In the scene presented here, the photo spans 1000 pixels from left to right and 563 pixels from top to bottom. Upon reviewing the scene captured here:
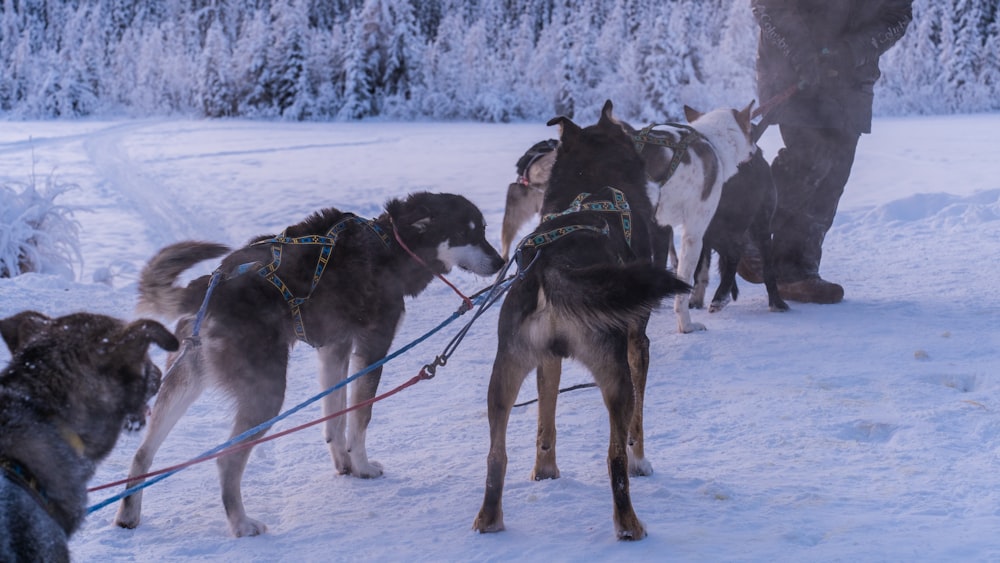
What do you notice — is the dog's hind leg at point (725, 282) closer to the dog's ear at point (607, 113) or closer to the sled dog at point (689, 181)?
the sled dog at point (689, 181)

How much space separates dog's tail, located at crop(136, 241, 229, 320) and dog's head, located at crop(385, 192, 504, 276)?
2.96ft

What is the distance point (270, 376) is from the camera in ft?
10.4

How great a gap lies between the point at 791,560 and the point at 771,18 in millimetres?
4770

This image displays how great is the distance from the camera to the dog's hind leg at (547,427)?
3348 mm

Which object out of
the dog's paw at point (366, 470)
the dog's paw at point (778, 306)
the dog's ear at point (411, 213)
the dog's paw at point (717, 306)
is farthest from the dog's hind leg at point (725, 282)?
the dog's paw at point (366, 470)

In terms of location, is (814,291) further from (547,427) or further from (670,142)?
(547,427)

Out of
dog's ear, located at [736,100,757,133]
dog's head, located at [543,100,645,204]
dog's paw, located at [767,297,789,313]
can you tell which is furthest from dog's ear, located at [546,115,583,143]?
dog's paw, located at [767,297,789,313]

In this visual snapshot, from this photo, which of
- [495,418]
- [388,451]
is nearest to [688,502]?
[495,418]

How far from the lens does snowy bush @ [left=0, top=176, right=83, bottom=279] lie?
7410mm

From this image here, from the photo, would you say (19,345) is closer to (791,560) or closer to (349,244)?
(349,244)

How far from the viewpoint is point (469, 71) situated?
3309 cm

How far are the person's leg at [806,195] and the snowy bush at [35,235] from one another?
19.6ft

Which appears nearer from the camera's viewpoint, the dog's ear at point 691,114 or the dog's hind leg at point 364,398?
the dog's hind leg at point 364,398

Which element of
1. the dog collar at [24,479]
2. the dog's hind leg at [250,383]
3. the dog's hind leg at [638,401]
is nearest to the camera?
the dog collar at [24,479]
